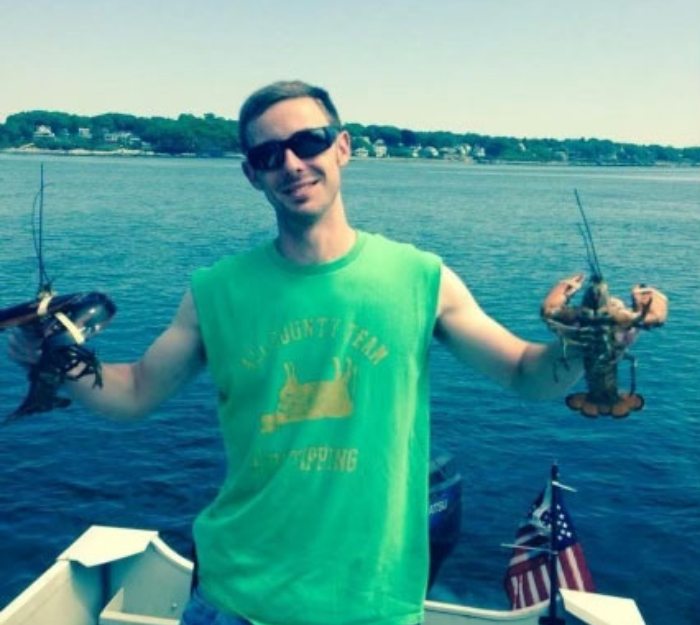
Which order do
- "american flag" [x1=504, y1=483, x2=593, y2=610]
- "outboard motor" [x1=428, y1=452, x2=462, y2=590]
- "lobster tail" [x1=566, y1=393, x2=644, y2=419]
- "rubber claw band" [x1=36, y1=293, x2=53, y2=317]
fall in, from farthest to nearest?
1. "outboard motor" [x1=428, y1=452, x2=462, y2=590]
2. "american flag" [x1=504, y1=483, x2=593, y2=610]
3. "lobster tail" [x1=566, y1=393, x2=644, y2=419]
4. "rubber claw band" [x1=36, y1=293, x2=53, y2=317]

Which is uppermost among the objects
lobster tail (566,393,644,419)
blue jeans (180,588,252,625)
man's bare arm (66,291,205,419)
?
→ man's bare arm (66,291,205,419)

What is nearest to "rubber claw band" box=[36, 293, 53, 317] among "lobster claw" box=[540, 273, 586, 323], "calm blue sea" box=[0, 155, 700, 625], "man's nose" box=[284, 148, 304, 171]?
"man's nose" box=[284, 148, 304, 171]

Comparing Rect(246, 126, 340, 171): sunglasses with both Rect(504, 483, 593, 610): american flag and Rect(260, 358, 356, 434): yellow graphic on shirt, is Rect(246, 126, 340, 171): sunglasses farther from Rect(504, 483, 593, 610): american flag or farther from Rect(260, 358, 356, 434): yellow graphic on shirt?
Rect(504, 483, 593, 610): american flag

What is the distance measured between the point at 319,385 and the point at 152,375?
0.80 meters

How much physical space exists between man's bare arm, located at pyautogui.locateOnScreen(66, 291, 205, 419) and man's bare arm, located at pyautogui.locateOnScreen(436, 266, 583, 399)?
1090 millimetres

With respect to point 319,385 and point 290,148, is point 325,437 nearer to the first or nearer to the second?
point 319,385

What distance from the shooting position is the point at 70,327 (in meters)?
3.61

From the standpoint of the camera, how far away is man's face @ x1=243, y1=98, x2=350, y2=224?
10.2 ft

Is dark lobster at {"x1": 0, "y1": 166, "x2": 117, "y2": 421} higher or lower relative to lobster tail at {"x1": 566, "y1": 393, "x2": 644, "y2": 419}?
higher

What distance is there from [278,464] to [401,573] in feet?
2.21

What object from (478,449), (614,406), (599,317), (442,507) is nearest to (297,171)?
(599,317)

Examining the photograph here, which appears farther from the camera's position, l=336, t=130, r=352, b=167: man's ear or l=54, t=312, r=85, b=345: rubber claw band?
l=54, t=312, r=85, b=345: rubber claw band

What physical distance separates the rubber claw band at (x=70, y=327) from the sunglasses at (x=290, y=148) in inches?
48.3

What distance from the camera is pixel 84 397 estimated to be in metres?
3.35
